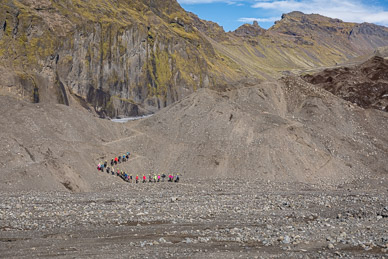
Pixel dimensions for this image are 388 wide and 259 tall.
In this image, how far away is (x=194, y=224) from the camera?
25.2 m

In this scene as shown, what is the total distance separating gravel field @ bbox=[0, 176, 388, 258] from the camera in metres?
20.2

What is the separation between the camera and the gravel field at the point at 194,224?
20.2 meters

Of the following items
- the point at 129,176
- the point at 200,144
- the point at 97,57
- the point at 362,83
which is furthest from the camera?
the point at 97,57

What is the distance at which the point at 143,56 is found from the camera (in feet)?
382

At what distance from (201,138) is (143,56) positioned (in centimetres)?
7282

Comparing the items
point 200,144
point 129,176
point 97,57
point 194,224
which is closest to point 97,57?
point 97,57

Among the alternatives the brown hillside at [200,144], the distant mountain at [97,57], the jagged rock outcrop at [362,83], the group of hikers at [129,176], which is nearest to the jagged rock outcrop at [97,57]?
the distant mountain at [97,57]

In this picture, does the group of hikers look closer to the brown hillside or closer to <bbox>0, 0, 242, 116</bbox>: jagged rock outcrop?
the brown hillside

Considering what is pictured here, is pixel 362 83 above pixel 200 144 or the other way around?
above

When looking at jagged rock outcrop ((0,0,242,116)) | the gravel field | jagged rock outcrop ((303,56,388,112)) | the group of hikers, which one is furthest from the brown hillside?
jagged rock outcrop ((0,0,242,116))

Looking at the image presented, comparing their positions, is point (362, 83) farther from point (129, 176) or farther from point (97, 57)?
point (97, 57)

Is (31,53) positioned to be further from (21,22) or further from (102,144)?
(102,144)

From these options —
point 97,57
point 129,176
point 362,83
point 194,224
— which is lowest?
point 194,224

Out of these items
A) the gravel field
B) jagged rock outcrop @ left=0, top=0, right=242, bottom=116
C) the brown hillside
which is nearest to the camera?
the gravel field
